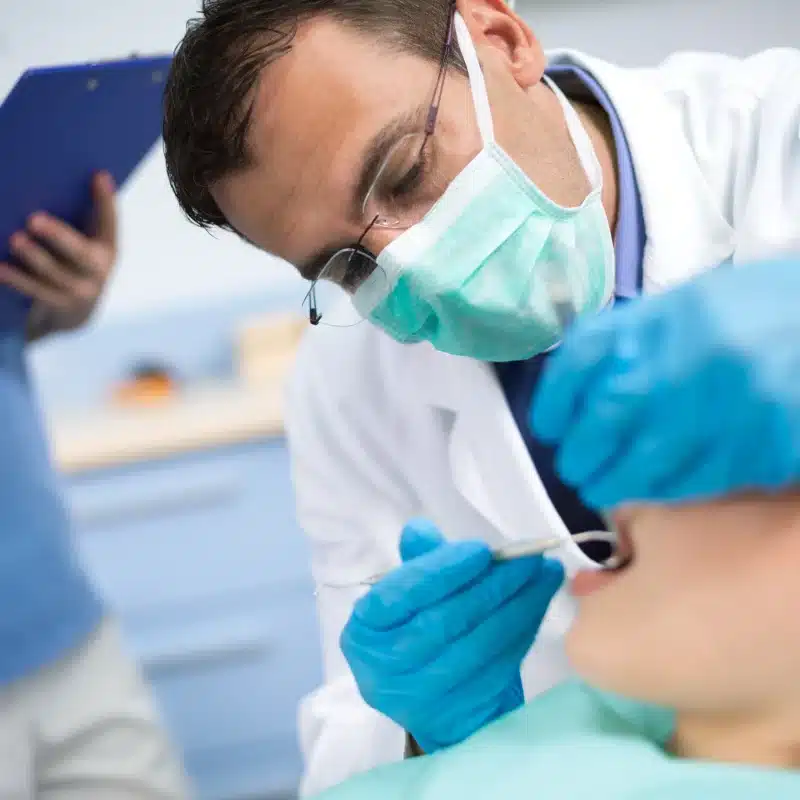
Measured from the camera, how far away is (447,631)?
69 cm

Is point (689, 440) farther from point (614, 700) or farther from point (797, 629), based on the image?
point (614, 700)

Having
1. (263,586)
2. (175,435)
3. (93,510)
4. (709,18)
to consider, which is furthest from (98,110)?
(263,586)

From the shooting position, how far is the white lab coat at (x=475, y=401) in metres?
0.85

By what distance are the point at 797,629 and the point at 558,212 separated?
472 mm

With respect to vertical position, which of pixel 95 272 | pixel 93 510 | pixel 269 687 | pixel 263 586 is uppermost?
pixel 95 272

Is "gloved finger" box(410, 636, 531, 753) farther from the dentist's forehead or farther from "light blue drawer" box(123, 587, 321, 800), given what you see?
"light blue drawer" box(123, 587, 321, 800)

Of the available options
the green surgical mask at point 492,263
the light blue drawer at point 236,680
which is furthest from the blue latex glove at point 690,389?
the light blue drawer at point 236,680

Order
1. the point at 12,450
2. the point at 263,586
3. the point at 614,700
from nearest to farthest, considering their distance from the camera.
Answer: the point at 614,700 < the point at 12,450 < the point at 263,586

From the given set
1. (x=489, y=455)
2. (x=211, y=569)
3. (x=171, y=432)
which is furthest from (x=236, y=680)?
(x=489, y=455)

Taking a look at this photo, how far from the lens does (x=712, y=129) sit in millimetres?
896

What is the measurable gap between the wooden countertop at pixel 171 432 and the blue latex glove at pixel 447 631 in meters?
1.06

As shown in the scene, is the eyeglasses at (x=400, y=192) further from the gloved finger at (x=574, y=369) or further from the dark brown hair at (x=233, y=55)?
the gloved finger at (x=574, y=369)

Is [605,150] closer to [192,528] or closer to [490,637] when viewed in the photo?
[490,637]

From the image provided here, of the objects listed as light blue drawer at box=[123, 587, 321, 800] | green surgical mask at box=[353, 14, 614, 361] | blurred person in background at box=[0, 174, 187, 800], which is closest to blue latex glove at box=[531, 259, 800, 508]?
green surgical mask at box=[353, 14, 614, 361]
